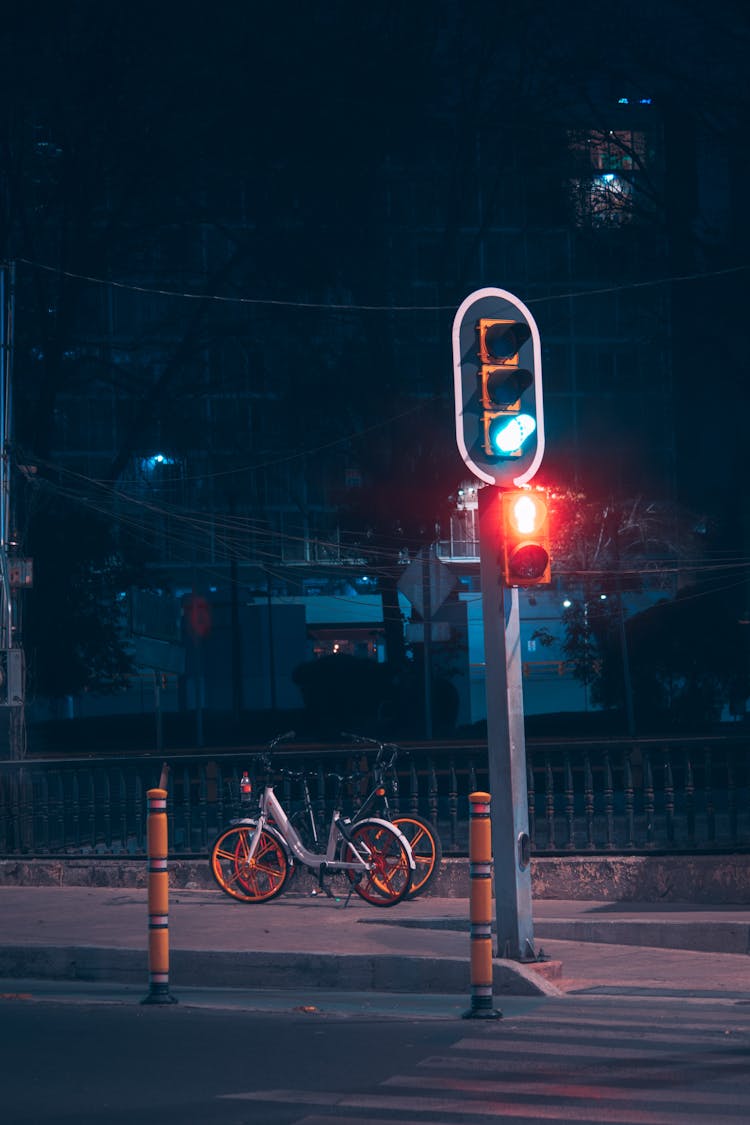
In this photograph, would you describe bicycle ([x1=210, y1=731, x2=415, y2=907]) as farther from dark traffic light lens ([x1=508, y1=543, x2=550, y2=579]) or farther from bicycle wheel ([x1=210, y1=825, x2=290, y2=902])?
dark traffic light lens ([x1=508, y1=543, x2=550, y2=579])

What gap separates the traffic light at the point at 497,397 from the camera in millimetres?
10227

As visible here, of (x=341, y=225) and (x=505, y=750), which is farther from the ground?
(x=341, y=225)

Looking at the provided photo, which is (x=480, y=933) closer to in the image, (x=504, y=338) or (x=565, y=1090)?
(x=565, y=1090)

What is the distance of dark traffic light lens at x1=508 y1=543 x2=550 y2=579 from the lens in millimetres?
10031

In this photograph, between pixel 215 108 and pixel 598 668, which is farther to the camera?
pixel 598 668

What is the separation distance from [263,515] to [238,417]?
7309 millimetres

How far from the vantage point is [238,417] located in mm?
42875

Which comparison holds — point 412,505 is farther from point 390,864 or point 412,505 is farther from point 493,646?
point 493,646

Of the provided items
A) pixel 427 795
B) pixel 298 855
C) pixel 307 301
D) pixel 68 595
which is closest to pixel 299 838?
pixel 298 855

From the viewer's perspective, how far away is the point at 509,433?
1028 cm

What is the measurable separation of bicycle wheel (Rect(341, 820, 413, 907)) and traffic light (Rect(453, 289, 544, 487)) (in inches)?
148

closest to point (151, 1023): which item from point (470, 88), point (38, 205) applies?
point (38, 205)

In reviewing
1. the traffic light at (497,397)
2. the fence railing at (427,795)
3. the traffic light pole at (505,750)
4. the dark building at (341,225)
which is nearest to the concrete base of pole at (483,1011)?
the traffic light pole at (505,750)

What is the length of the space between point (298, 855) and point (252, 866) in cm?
44
